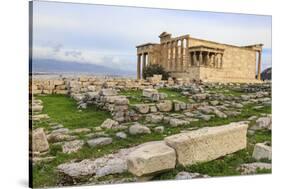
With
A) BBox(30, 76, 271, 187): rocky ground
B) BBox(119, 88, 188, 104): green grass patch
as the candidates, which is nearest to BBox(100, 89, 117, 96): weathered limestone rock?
BBox(30, 76, 271, 187): rocky ground

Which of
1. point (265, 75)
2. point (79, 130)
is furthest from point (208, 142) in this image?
point (79, 130)

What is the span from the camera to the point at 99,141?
6.91 metres

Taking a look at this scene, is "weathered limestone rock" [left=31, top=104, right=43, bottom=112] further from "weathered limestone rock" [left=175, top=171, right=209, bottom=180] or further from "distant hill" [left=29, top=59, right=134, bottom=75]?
"weathered limestone rock" [left=175, top=171, right=209, bottom=180]

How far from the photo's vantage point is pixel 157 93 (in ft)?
24.5

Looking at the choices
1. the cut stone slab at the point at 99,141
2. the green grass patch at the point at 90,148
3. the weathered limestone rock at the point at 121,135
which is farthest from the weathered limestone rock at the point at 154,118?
the cut stone slab at the point at 99,141

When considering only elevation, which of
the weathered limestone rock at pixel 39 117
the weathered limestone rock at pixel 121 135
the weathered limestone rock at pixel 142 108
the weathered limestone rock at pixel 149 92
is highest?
the weathered limestone rock at pixel 149 92

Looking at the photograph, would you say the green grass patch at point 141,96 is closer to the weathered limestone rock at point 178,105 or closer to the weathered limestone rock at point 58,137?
the weathered limestone rock at point 178,105

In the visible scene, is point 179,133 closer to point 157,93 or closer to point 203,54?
point 157,93

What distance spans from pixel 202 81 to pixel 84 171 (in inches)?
97.7

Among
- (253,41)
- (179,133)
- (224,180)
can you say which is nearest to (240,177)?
(224,180)

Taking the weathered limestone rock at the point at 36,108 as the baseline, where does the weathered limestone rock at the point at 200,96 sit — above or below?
above

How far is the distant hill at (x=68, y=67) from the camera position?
21.4 ft

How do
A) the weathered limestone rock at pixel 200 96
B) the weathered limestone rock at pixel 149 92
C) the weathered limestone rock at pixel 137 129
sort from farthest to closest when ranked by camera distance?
the weathered limestone rock at pixel 200 96
the weathered limestone rock at pixel 149 92
the weathered limestone rock at pixel 137 129

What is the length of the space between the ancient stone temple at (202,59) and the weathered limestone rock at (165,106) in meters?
0.47
